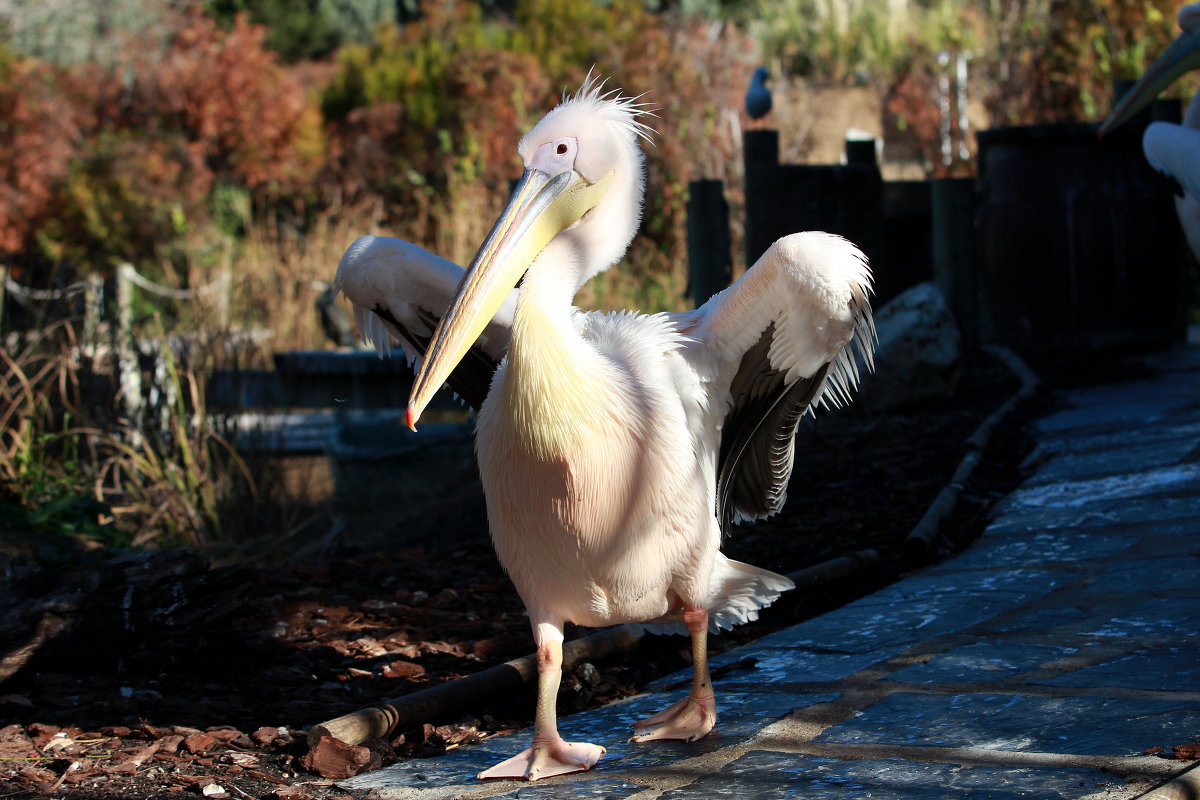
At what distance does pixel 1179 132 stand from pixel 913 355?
1.71 metres

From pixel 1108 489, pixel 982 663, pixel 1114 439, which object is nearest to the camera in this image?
pixel 982 663

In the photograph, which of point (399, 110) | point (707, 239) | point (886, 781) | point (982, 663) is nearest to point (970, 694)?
point (982, 663)

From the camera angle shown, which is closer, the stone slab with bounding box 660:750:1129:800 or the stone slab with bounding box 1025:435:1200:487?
the stone slab with bounding box 660:750:1129:800

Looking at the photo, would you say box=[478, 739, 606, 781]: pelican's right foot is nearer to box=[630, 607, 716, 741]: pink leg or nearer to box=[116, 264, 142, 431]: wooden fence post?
box=[630, 607, 716, 741]: pink leg

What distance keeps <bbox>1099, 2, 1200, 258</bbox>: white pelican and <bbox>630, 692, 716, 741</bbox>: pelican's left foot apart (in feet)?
13.9

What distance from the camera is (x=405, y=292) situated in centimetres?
329

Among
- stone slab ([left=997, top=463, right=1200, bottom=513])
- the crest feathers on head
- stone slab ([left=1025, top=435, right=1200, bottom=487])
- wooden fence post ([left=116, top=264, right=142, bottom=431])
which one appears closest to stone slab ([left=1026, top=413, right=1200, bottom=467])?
stone slab ([left=1025, top=435, right=1200, bottom=487])

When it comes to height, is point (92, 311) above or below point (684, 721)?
above

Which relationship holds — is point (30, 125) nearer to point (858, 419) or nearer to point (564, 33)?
point (564, 33)

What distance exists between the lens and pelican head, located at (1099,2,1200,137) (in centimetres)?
682

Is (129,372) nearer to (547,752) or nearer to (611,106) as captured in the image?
(611,106)

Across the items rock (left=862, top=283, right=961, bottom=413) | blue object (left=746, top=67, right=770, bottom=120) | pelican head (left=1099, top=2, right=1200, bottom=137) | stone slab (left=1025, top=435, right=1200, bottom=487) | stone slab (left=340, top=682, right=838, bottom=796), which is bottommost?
stone slab (left=340, top=682, right=838, bottom=796)

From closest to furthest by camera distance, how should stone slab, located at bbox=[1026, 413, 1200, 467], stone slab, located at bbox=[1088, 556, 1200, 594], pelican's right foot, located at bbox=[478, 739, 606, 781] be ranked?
pelican's right foot, located at bbox=[478, 739, 606, 781] → stone slab, located at bbox=[1088, 556, 1200, 594] → stone slab, located at bbox=[1026, 413, 1200, 467]

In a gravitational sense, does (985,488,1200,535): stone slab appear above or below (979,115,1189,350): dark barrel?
below
